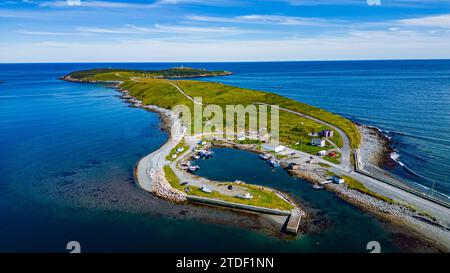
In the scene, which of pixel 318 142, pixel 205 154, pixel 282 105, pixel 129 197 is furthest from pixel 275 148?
pixel 282 105

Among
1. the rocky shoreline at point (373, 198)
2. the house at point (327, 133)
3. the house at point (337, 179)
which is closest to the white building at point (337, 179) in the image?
the house at point (337, 179)

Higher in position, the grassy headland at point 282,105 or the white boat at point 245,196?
the grassy headland at point 282,105

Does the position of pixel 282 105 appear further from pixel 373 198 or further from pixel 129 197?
pixel 129 197

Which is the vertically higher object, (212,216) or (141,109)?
(141,109)

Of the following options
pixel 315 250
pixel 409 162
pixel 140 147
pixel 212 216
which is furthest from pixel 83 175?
pixel 409 162

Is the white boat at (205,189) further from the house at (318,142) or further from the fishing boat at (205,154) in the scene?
the house at (318,142)

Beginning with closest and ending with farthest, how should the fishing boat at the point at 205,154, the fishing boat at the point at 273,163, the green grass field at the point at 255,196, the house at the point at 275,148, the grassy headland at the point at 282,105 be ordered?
the green grass field at the point at 255,196 → the fishing boat at the point at 273,163 → the fishing boat at the point at 205,154 → the house at the point at 275,148 → the grassy headland at the point at 282,105

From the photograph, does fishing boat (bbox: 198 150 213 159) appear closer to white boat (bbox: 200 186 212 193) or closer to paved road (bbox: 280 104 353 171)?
white boat (bbox: 200 186 212 193)
